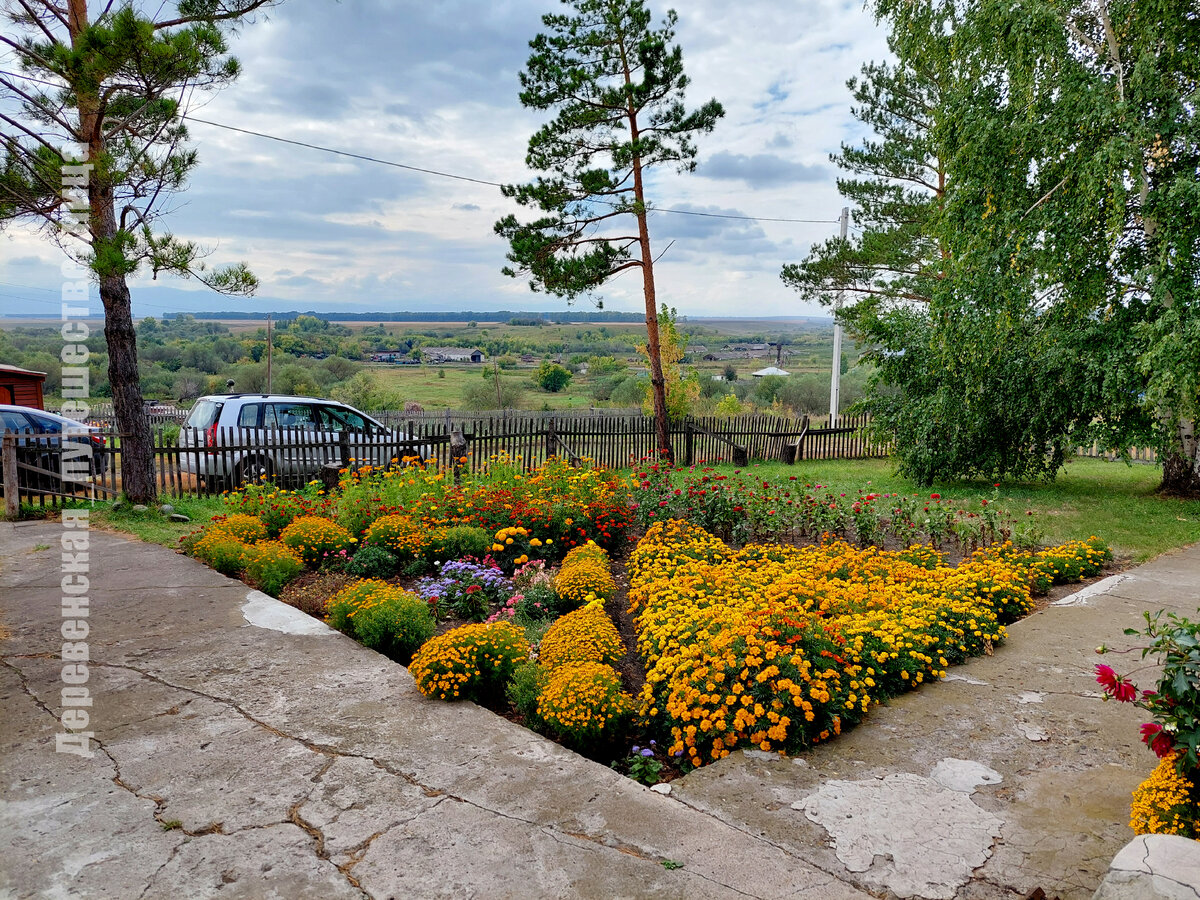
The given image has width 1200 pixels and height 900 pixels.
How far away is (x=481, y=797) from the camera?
3.05 metres

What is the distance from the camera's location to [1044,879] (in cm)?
256

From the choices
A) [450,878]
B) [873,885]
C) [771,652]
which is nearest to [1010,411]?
[771,652]

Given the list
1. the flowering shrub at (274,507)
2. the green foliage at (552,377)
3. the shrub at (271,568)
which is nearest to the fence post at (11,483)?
the flowering shrub at (274,507)

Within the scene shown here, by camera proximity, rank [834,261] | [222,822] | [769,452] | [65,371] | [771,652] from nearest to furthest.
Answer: [222,822] < [771,652] < [65,371] < [769,452] < [834,261]

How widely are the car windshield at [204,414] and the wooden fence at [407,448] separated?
31 cm

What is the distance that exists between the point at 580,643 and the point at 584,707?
0.67 metres

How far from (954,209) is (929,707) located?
9.63 m

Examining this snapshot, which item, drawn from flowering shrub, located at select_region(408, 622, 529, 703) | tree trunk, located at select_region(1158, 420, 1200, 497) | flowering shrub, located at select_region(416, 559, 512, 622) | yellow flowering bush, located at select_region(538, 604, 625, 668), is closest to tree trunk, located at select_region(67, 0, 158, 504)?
flowering shrub, located at select_region(416, 559, 512, 622)

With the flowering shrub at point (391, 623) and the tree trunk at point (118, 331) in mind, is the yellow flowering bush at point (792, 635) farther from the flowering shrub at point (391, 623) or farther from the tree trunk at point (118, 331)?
the tree trunk at point (118, 331)

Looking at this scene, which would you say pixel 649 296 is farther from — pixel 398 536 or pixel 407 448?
pixel 398 536

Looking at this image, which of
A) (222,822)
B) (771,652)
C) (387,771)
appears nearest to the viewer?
(222,822)

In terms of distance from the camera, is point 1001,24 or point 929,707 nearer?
point 929,707

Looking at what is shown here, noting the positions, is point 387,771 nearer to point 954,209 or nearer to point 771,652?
point 771,652

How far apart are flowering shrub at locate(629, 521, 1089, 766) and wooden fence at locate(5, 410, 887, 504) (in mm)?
4681
